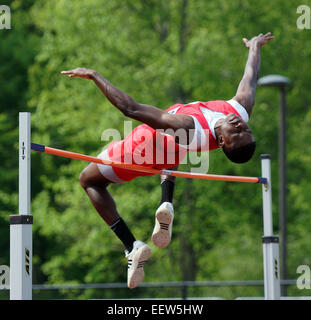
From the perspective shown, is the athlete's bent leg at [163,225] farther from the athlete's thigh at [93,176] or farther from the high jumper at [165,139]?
the athlete's thigh at [93,176]

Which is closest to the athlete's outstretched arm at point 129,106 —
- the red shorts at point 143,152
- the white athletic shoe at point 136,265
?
the red shorts at point 143,152

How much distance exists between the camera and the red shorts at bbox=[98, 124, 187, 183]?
5141 millimetres

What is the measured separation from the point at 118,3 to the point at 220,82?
3188 mm

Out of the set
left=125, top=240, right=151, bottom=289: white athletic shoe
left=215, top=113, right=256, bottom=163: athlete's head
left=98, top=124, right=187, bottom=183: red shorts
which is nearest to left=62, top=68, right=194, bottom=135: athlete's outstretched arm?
left=215, top=113, right=256, bottom=163: athlete's head

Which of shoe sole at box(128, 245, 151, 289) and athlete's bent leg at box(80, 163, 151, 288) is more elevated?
athlete's bent leg at box(80, 163, 151, 288)
